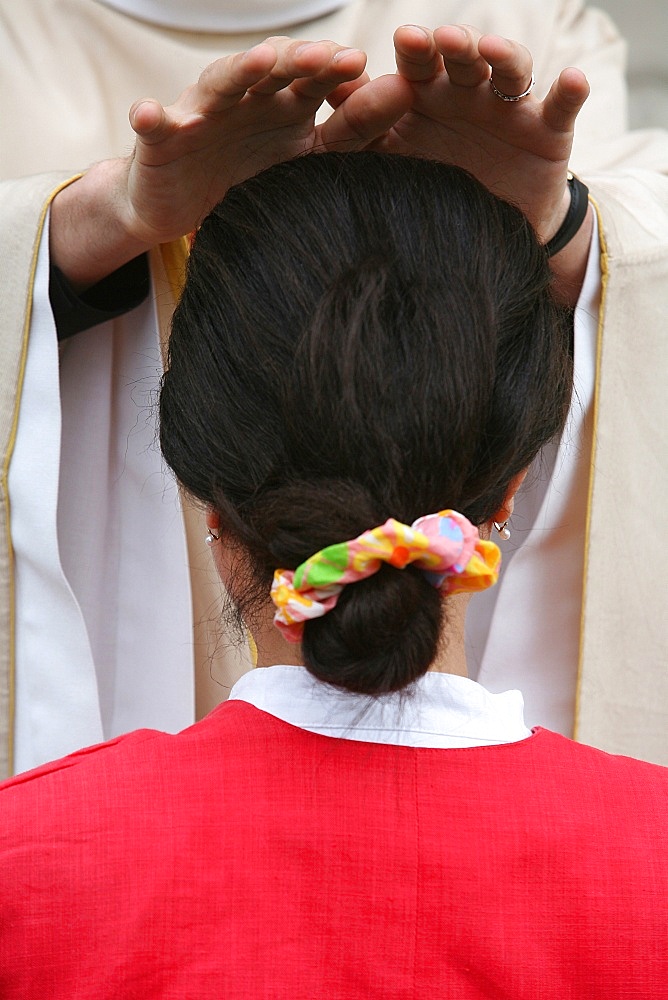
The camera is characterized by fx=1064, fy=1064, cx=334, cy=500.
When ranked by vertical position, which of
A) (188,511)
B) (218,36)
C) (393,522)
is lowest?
(188,511)

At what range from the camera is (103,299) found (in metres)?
0.99

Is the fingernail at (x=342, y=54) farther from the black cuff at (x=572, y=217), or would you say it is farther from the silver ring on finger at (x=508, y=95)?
the black cuff at (x=572, y=217)

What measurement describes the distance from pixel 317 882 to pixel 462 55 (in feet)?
1.86

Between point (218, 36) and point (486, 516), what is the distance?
3.17 ft

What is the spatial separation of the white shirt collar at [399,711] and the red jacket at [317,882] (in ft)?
0.04

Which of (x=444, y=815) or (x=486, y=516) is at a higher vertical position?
(x=486, y=516)

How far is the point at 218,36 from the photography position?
1.39m

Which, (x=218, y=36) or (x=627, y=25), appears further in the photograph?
(x=627, y=25)

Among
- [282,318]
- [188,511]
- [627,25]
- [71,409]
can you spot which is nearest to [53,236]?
[71,409]

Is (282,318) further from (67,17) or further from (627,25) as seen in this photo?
(627,25)

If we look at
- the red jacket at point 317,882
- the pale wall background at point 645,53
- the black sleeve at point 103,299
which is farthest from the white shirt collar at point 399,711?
the pale wall background at point 645,53

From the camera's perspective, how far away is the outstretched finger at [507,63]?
75cm

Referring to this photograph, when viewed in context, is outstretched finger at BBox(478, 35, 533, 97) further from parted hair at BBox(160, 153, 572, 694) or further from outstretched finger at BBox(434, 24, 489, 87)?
parted hair at BBox(160, 153, 572, 694)

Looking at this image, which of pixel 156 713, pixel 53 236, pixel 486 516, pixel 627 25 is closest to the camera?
pixel 486 516
